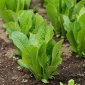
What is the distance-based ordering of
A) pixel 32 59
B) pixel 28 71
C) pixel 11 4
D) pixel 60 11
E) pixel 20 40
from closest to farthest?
pixel 32 59
pixel 20 40
pixel 28 71
pixel 60 11
pixel 11 4

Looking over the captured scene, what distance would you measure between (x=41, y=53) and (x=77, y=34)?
0.57 meters

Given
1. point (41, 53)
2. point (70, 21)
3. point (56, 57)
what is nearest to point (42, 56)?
point (41, 53)

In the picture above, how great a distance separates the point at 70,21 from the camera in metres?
3.52

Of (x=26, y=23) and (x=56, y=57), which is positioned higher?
(x=26, y=23)

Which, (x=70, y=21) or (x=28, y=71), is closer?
(x=28, y=71)

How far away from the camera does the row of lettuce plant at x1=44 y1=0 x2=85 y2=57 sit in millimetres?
3096

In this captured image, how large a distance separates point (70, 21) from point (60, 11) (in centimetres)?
30

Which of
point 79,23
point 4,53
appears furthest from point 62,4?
point 4,53

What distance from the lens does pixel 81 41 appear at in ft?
10.2

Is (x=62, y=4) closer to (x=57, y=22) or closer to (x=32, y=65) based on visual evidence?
(x=57, y=22)

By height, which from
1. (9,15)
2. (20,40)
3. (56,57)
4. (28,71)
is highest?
(9,15)

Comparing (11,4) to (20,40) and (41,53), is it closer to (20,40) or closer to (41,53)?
(20,40)

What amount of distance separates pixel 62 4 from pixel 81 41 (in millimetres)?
741

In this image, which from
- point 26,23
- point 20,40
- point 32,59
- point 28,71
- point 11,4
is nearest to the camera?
point 32,59
